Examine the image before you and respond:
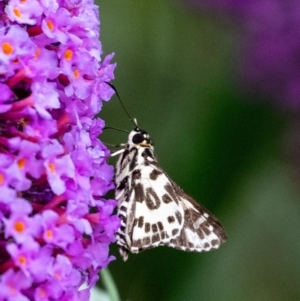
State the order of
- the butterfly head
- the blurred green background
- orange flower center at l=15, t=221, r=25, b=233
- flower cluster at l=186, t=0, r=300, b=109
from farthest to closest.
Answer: the blurred green background
flower cluster at l=186, t=0, r=300, b=109
the butterfly head
orange flower center at l=15, t=221, r=25, b=233

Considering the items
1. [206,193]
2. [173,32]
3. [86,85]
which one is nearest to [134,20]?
[173,32]

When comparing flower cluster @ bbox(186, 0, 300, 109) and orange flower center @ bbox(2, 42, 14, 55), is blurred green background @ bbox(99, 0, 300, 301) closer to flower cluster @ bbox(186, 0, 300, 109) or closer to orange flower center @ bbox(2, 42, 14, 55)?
flower cluster @ bbox(186, 0, 300, 109)

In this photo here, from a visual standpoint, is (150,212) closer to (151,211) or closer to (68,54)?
(151,211)

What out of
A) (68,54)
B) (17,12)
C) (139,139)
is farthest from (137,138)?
(17,12)

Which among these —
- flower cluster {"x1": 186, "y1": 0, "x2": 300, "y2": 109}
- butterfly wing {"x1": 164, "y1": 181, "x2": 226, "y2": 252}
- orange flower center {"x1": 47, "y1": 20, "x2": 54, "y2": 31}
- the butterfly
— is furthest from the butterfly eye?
flower cluster {"x1": 186, "y1": 0, "x2": 300, "y2": 109}

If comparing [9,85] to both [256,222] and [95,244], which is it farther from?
[256,222]

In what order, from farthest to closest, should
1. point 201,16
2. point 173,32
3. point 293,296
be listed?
1. point 293,296
2. point 173,32
3. point 201,16
